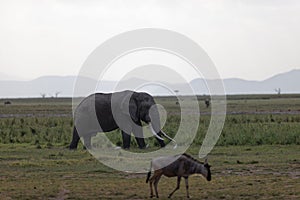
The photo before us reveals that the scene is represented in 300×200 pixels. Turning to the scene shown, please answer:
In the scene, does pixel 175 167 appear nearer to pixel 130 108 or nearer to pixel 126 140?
pixel 126 140

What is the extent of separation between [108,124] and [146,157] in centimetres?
512

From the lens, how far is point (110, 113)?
30422mm

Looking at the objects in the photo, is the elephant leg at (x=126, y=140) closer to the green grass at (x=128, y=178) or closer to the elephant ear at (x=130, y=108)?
the elephant ear at (x=130, y=108)

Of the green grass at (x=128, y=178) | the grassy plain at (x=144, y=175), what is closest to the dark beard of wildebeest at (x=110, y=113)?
the grassy plain at (x=144, y=175)

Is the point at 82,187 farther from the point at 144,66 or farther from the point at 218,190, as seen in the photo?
the point at 144,66

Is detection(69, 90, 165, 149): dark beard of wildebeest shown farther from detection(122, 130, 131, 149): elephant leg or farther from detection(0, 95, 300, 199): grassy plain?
detection(0, 95, 300, 199): grassy plain

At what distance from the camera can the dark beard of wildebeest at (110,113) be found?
98.5 feet

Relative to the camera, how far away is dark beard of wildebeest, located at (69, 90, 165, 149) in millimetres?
30016

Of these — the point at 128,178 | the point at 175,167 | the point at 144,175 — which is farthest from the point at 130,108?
the point at 175,167

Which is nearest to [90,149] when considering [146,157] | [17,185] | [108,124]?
[108,124]

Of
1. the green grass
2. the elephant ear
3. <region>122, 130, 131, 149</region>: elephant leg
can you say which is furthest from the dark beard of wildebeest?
the green grass

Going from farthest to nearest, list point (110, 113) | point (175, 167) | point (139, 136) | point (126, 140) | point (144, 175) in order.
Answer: point (110, 113) → point (139, 136) → point (126, 140) → point (144, 175) → point (175, 167)

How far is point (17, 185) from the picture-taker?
18.8 meters

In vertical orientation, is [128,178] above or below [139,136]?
below
